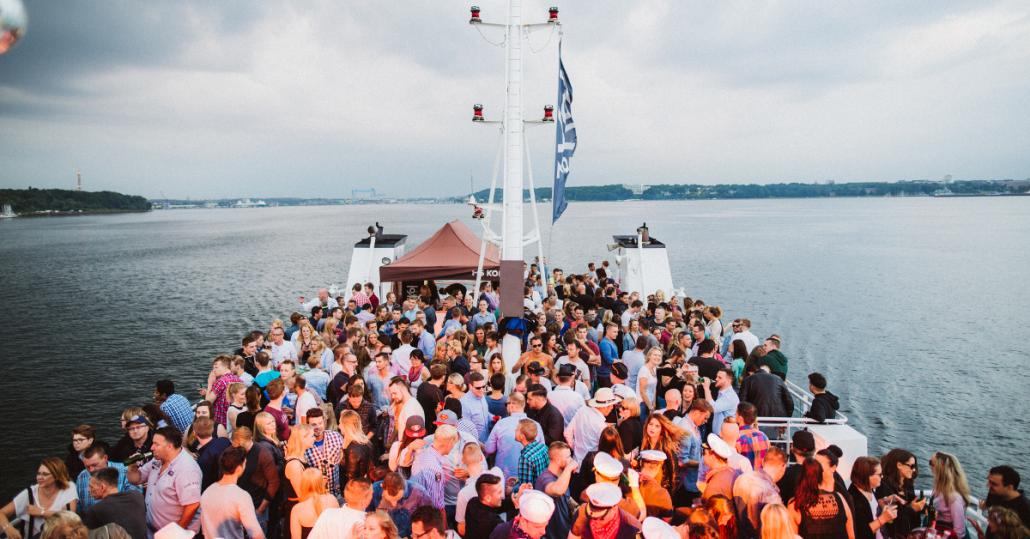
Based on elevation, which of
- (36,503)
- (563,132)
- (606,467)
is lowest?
(36,503)

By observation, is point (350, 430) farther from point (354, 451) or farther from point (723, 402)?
point (723, 402)

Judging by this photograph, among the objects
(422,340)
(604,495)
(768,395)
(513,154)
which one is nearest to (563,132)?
(513,154)

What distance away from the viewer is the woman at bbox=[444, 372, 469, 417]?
19.0 feet

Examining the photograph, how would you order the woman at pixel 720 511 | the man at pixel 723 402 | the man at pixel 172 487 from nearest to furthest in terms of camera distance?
the woman at pixel 720 511 < the man at pixel 172 487 < the man at pixel 723 402

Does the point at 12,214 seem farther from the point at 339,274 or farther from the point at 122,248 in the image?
the point at 339,274

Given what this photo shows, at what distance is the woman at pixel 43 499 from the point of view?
4320 millimetres

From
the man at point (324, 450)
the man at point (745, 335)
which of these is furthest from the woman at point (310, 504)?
the man at point (745, 335)

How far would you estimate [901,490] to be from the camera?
453 cm

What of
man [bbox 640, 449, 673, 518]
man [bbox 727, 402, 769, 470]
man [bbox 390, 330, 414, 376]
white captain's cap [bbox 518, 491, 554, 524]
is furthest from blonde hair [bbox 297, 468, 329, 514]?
man [bbox 390, 330, 414, 376]

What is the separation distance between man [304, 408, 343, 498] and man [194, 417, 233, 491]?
82 centimetres

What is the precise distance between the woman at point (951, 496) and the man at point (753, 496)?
1.22 meters

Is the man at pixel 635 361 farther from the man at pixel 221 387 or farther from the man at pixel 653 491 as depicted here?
the man at pixel 221 387

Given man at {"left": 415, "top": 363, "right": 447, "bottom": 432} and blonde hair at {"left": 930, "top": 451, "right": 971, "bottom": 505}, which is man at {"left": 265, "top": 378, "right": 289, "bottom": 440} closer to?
man at {"left": 415, "top": 363, "right": 447, "bottom": 432}

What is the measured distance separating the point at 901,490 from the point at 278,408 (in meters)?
5.63
